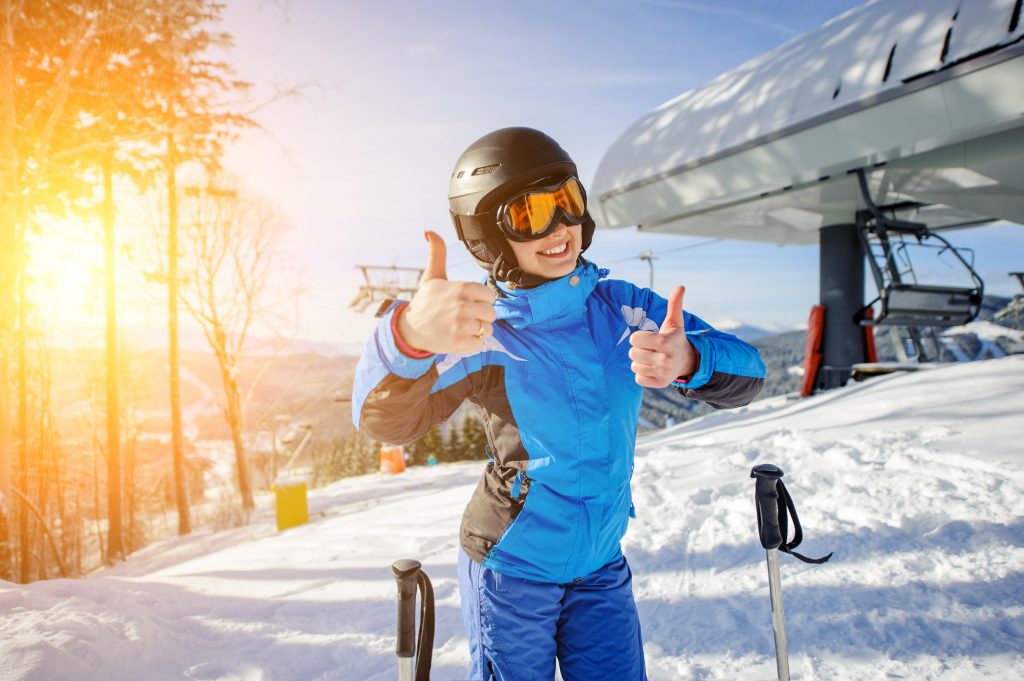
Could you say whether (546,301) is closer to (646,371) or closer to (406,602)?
(646,371)

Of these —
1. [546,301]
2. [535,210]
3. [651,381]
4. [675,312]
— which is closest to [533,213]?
[535,210]

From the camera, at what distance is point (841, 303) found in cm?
951

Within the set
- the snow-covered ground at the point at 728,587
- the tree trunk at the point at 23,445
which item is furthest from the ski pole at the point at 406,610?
the tree trunk at the point at 23,445

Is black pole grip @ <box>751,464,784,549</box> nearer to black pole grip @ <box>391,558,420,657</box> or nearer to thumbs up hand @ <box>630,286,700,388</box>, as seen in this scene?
thumbs up hand @ <box>630,286,700,388</box>

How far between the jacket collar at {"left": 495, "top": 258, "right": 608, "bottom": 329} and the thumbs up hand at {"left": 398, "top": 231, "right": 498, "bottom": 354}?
364 millimetres

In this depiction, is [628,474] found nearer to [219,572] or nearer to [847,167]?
[219,572]

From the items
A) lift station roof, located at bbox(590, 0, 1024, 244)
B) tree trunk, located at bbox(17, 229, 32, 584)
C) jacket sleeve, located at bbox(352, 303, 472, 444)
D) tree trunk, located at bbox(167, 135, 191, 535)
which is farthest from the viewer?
tree trunk, located at bbox(167, 135, 191, 535)

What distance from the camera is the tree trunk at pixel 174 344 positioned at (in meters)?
13.2

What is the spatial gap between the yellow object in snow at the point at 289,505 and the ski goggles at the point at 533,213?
316 inches

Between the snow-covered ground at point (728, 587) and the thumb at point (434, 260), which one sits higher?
the thumb at point (434, 260)

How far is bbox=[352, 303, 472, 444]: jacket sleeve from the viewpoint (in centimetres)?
115

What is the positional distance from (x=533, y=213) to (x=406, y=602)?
112cm

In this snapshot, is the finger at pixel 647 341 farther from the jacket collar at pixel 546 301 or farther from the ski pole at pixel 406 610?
A: the ski pole at pixel 406 610

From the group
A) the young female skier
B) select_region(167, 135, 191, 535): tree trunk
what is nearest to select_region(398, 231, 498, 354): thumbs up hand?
the young female skier
